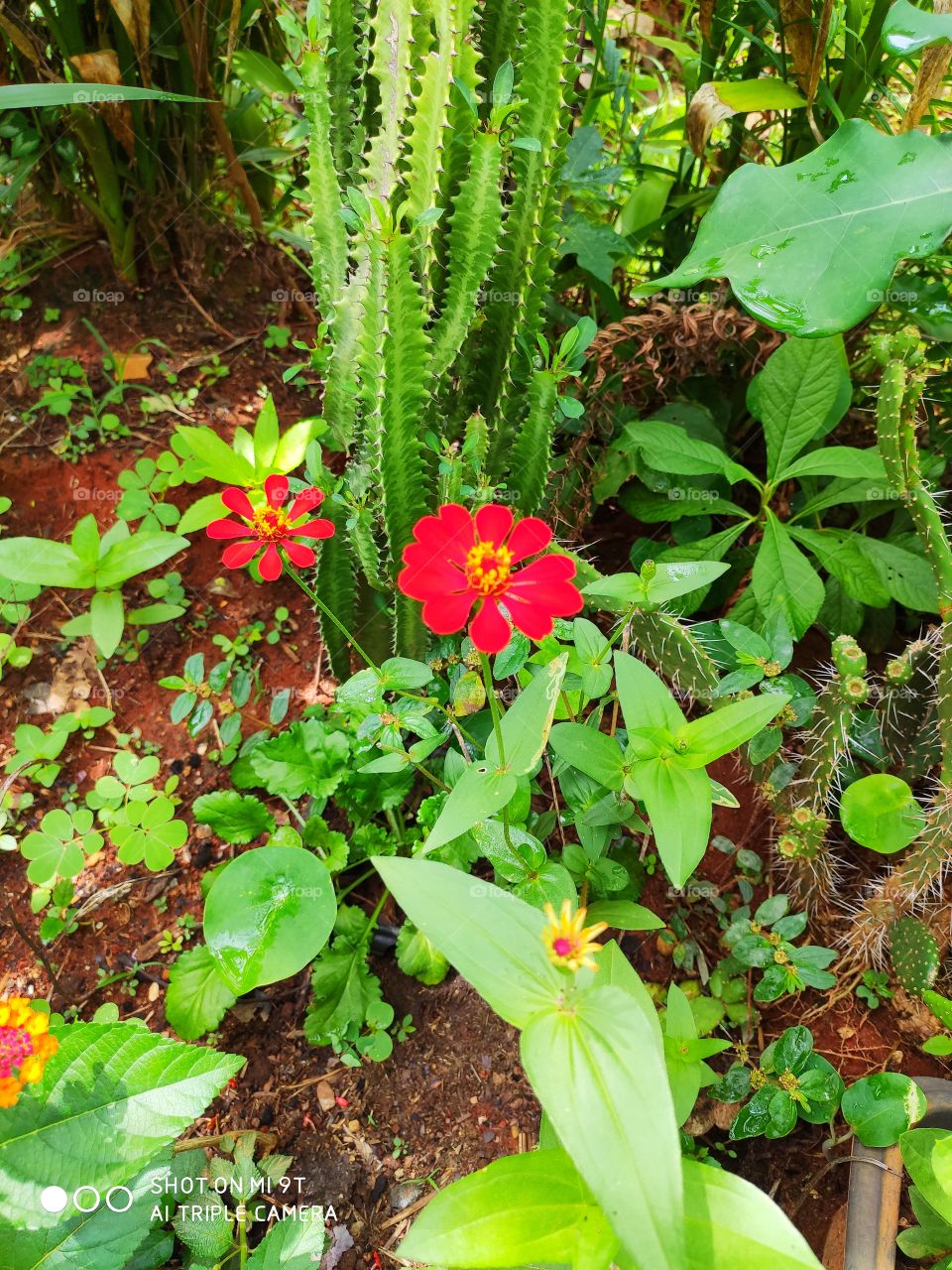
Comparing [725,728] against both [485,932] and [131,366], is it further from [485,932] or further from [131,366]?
[131,366]

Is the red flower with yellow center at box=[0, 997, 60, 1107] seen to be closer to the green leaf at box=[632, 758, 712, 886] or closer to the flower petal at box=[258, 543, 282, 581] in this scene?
the flower petal at box=[258, 543, 282, 581]

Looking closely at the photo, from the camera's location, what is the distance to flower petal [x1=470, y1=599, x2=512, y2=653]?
2.60 ft

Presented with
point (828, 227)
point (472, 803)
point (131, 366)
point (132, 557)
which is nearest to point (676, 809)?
point (472, 803)

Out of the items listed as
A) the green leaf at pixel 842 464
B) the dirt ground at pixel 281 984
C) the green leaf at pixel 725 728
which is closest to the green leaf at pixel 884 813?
the dirt ground at pixel 281 984

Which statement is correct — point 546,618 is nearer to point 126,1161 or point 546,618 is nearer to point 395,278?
point 395,278

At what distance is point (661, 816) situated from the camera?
926mm

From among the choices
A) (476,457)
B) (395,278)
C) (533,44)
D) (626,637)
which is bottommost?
(626,637)

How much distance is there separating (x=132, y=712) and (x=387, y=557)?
0.61m

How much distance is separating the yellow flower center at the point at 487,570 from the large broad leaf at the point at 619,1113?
366 millimetres

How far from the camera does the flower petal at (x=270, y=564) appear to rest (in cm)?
96

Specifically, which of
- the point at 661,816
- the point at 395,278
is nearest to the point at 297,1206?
the point at 661,816

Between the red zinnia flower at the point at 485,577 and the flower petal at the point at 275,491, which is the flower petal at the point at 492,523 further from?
the flower petal at the point at 275,491

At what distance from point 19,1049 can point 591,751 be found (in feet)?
2.22

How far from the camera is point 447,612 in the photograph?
0.81m
